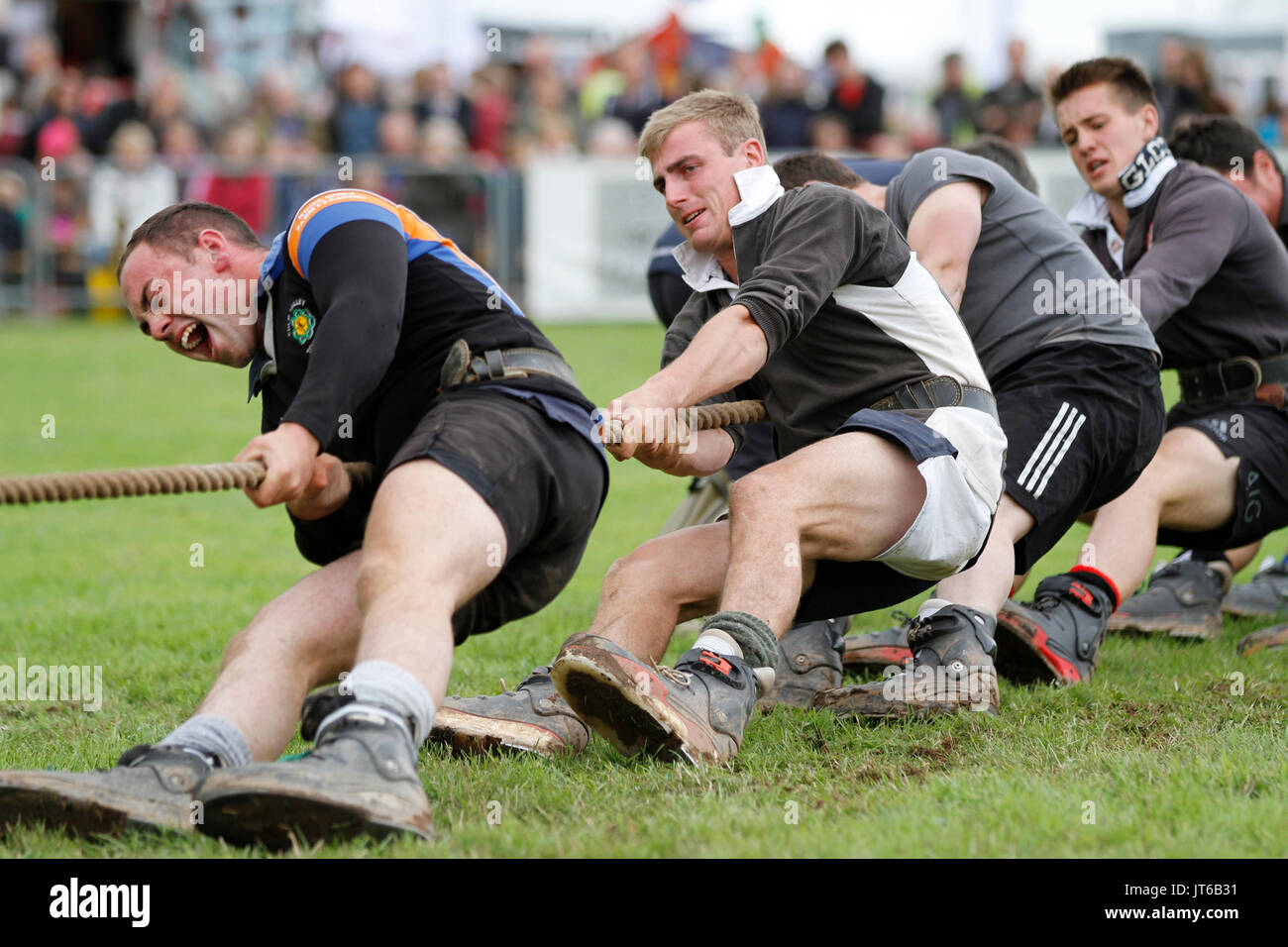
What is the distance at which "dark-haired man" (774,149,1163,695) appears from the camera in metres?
4.39

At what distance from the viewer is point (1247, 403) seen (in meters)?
5.30

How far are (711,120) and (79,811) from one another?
7.35 ft

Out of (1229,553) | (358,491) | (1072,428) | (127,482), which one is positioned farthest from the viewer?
(1229,553)

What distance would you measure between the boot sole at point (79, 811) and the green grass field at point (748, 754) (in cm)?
3

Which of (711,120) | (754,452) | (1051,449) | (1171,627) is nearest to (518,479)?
(711,120)

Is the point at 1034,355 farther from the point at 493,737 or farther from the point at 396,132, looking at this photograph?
the point at 396,132

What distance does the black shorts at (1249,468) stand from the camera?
516cm

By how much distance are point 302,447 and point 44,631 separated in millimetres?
2687

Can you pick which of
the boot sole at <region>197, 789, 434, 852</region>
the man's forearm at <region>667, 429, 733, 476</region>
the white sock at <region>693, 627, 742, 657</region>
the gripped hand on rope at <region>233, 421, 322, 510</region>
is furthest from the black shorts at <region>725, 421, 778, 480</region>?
the boot sole at <region>197, 789, 434, 852</region>

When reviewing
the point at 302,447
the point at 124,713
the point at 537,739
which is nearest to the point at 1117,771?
the point at 537,739

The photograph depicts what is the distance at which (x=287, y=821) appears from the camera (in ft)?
9.26

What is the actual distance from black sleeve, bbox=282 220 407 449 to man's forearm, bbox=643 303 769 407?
61 cm

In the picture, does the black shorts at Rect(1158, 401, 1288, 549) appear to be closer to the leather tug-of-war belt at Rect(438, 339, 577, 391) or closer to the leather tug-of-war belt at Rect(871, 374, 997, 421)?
the leather tug-of-war belt at Rect(871, 374, 997, 421)

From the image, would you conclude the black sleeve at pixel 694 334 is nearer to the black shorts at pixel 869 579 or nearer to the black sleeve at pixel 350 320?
the black shorts at pixel 869 579
